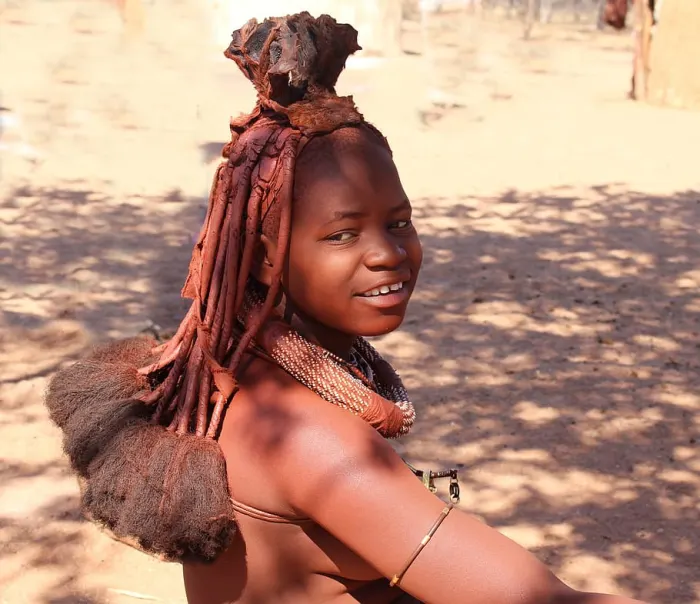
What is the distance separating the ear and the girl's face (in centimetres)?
5

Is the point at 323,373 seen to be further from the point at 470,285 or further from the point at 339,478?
the point at 470,285

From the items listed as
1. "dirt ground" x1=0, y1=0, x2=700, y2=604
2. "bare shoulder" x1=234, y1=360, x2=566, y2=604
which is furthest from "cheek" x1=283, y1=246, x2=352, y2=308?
"dirt ground" x1=0, y1=0, x2=700, y2=604

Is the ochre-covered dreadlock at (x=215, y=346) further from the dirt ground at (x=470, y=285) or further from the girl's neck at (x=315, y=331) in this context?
the dirt ground at (x=470, y=285)

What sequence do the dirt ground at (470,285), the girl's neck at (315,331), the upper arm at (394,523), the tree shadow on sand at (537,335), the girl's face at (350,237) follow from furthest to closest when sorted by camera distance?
the tree shadow on sand at (537,335) → the dirt ground at (470,285) → the girl's neck at (315,331) → the girl's face at (350,237) → the upper arm at (394,523)

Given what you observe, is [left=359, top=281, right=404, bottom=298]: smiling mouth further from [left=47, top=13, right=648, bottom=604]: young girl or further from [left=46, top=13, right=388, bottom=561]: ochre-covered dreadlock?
[left=46, top=13, right=388, bottom=561]: ochre-covered dreadlock

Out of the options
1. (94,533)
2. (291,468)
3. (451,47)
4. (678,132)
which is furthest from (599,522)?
(451,47)

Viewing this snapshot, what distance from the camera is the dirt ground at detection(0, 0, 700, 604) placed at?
14.8 ft

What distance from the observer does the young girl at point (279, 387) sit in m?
1.95

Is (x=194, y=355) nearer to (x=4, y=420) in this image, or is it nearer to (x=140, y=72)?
(x=4, y=420)

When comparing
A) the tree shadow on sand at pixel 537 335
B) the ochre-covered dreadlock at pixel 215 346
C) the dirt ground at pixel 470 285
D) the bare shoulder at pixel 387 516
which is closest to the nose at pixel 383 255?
the ochre-covered dreadlock at pixel 215 346

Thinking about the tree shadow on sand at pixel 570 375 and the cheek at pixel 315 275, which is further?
the tree shadow on sand at pixel 570 375

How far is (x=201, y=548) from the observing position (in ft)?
6.63

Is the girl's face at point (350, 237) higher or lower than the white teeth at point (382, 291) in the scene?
higher

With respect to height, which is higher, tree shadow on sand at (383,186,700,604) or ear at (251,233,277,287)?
ear at (251,233,277,287)
